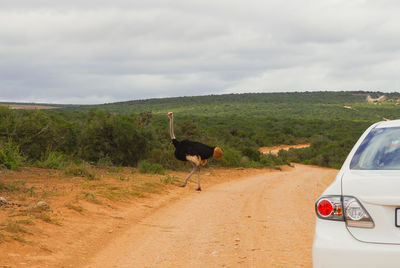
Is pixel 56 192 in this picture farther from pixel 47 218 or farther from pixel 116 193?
A: pixel 47 218

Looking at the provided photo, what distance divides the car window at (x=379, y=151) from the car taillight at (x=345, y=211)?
52cm

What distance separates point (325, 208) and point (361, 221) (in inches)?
11.8

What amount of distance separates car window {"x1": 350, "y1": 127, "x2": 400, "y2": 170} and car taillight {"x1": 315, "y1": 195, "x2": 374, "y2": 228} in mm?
518

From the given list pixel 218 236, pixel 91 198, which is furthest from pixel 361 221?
pixel 91 198

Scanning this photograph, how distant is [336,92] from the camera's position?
149250 millimetres

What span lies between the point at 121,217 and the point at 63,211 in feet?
3.42

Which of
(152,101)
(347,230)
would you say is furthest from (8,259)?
(152,101)

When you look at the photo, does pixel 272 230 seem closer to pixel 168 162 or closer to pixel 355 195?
pixel 355 195

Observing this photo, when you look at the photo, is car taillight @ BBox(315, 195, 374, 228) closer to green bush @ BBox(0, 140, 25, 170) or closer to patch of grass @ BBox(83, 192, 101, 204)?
patch of grass @ BBox(83, 192, 101, 204)


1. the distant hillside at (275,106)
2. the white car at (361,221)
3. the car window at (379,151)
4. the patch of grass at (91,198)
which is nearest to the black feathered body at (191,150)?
the patch of grass at (91,198)

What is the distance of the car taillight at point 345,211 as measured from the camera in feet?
11.5

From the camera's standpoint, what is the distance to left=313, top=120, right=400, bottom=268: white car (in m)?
3.40

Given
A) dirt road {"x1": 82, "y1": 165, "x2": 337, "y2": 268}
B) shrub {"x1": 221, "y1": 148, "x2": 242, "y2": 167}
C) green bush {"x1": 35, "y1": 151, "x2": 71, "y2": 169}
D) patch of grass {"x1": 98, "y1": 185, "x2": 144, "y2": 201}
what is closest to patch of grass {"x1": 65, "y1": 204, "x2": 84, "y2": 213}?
dirt road {"x1": 82, "y1": 165, "x2": 337, "y2": 268}

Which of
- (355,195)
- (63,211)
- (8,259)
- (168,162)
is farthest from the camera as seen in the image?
(168,162)
